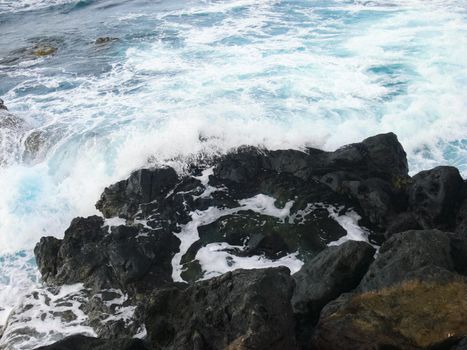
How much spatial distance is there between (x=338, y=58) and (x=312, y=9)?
359 inches

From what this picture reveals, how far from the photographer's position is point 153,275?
902cm

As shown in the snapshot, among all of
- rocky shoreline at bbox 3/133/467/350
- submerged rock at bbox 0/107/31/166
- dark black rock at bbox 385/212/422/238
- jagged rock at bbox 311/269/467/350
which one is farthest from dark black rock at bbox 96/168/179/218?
jagged rock at bbox 311/269/467/350

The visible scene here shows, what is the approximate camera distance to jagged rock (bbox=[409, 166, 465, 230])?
910 cm

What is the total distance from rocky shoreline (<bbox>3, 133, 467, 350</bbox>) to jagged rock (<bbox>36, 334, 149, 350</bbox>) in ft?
0.08

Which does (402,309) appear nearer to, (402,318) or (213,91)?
(402,318)

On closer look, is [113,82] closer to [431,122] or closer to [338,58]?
[338,58]

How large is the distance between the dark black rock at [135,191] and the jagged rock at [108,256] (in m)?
0.68

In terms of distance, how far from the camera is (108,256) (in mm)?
9203

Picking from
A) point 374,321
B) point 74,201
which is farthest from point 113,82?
point 374,321

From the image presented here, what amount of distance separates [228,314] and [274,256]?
3.91 meters

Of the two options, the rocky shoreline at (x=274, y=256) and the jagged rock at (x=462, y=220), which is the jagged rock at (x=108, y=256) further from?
the jagged rock at (x=462, y=220)

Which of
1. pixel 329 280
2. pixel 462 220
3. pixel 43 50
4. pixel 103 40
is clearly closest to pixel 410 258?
pixel 329 280

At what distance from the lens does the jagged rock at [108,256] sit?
888 centimetres

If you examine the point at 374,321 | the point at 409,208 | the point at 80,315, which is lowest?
the point at 80,315
